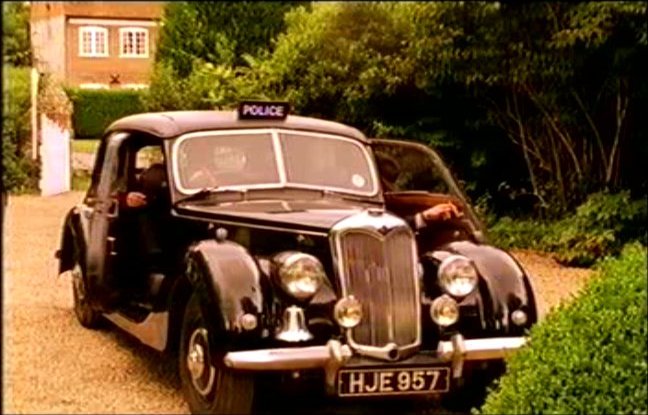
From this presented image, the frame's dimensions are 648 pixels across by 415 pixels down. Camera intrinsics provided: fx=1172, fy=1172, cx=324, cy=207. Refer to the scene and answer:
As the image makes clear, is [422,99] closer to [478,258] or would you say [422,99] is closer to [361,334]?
[478,258]

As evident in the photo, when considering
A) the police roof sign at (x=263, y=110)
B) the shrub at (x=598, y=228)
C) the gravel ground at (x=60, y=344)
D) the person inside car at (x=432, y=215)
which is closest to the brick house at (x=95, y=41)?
the gravel ground at (x=60, y=344)

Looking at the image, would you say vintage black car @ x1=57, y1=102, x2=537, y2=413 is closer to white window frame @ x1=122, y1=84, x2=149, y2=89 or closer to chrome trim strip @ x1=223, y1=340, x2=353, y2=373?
chrome trim strip @ x1=223, y1=340, x2=353, y2=373

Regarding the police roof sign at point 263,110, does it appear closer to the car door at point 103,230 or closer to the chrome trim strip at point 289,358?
the car door at point 103,230

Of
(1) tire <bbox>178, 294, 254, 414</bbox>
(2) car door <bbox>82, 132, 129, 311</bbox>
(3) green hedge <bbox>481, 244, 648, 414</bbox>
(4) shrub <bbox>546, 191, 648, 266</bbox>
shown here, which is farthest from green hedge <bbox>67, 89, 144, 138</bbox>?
(4) shrub <bbox>546, 191, 648, 266</bbox>

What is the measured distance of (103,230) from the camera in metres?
2.69

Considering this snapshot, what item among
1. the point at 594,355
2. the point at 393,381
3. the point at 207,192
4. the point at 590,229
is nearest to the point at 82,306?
the point at 207,192

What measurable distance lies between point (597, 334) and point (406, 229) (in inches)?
28.8

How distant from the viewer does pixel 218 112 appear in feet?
8.67

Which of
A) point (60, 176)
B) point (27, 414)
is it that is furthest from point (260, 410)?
point (60, 176)

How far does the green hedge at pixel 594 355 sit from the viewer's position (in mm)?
1604

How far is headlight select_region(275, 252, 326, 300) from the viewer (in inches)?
88.1

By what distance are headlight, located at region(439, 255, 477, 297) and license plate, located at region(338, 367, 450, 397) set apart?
0.54ft

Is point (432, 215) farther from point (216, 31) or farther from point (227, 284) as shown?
point (216, 31)

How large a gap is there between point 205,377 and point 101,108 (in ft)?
1.87
